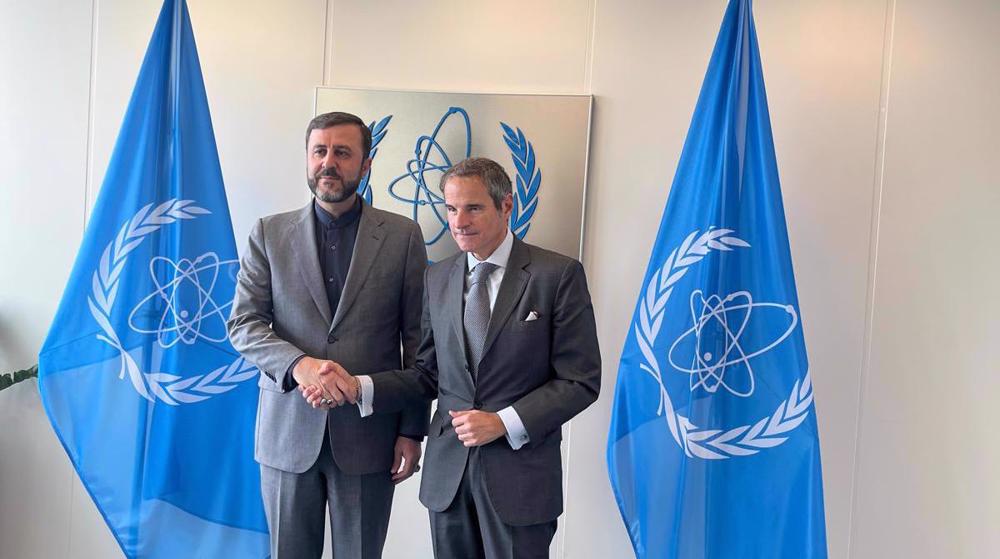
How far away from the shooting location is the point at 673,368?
2756mm

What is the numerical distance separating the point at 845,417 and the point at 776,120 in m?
1.19

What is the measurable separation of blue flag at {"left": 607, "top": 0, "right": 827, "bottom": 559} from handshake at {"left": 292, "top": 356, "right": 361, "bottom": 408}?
1.03 metres

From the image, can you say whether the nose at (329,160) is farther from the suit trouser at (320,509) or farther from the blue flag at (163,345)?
→ the blue flag at (163,345)

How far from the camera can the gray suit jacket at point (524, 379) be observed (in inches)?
81.7

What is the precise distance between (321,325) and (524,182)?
117cm

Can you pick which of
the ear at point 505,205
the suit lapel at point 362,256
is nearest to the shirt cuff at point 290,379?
the suit lapel at point 362,256

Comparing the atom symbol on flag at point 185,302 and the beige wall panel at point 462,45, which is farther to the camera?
the beige wall panel at point 462,45

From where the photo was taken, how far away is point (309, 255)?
7.67ft

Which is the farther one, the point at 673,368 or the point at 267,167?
the point at 267,167

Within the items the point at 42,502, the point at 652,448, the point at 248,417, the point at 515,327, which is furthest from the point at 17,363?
the point at 652,448

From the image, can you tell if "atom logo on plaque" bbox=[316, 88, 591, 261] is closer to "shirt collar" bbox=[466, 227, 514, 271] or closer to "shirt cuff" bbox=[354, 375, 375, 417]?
"shirt collar" bbox=[466, 227, 514, 271]

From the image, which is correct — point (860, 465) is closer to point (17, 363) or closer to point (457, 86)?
point (457, 86)

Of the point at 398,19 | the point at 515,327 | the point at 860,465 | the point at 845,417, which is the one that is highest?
the point at 398,19

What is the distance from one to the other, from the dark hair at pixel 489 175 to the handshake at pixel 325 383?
60 centimetres
